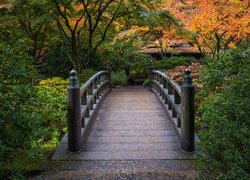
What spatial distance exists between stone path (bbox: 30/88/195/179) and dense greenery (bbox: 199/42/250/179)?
1085 millimetres

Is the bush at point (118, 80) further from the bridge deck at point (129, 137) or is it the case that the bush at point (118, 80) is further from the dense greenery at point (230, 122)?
the dense greenery at point (230, 122)

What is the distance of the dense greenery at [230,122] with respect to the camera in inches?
90.0

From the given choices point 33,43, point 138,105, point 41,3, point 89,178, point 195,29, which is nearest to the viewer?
point 89,178

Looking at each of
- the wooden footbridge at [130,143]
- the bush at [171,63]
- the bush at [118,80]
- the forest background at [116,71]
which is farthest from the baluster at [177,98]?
the bush at [118,80]

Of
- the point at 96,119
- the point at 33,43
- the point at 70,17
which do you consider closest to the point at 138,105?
the point at 96,119

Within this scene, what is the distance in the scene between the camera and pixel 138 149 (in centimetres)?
456

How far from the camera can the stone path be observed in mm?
3748

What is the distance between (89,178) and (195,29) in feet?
26.5

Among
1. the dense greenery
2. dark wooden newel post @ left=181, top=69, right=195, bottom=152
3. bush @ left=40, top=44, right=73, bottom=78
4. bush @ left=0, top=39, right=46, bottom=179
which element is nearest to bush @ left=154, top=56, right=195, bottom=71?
bush @ left=40, top=44, right=73, bottom=78

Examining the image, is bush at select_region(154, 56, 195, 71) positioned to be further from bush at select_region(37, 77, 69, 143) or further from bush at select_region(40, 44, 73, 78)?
bush at select_region(37, 77, 69, 143)

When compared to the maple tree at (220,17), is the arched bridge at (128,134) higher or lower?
lower

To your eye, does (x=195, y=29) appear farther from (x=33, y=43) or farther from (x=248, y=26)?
(x=33, y=43)

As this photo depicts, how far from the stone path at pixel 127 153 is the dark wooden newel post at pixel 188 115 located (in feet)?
0.57

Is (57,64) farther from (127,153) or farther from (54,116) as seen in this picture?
(127,153)
